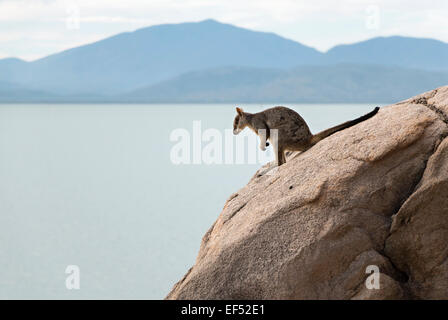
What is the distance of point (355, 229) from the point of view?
850 centimetres

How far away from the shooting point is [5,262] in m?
38.5

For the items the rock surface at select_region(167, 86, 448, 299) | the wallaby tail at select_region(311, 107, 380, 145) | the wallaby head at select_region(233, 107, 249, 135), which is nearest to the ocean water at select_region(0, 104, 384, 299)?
the wallaby head at select_region(233, 107, 249, 135)

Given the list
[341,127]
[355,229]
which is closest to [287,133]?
[341,127]

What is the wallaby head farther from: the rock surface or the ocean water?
the ocean water

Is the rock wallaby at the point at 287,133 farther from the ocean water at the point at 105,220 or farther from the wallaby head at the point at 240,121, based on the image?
the ocean water at the point at 105,220

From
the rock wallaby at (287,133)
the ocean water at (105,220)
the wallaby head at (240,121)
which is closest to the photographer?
the rock wallaby at (287,133)

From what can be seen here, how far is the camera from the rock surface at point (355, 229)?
27.3 ft

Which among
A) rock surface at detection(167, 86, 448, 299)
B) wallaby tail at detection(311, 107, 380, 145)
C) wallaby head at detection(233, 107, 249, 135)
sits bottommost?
rock surface at detection(167, 86, 448, 299)

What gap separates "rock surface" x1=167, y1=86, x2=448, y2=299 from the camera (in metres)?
8.33

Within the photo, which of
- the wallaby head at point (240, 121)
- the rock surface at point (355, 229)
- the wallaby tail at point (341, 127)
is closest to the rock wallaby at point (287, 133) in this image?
the wallaby tail at point (341, 127)

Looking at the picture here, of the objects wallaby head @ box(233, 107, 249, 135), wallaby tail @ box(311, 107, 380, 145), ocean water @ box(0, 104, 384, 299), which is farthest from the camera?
ocean water @ box(0, 104, 384, 299)

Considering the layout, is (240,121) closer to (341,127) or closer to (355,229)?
(341,127)

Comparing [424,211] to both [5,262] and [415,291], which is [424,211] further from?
[5,262]
